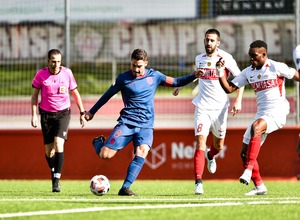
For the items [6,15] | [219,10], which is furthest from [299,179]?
[6,15]

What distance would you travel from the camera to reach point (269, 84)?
11562 mm

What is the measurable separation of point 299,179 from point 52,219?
1059cm

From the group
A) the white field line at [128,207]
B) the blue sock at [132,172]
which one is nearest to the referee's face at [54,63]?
the blue sock at [132,172]

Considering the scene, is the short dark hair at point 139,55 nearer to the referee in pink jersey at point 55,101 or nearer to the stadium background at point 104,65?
the referee in pink jersey at point 55,101

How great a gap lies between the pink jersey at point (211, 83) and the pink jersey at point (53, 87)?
2.02 metres

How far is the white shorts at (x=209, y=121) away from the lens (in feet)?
40.7

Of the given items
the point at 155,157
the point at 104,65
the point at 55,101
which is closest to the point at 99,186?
the point at 55,101

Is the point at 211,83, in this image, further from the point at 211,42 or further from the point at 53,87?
the point at 53,87

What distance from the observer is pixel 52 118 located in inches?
524

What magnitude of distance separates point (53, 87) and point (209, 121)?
239 cm

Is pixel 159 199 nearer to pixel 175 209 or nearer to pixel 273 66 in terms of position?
pixel 175 209

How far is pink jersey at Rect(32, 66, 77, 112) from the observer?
43.4 ft

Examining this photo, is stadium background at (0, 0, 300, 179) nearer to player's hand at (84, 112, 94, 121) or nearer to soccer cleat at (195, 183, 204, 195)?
soccer cleat at (195, 183, 204, 195)

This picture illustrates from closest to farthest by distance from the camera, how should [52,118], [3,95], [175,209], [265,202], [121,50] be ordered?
1. [175,209]
2. [265,202]
3. [52,118]
4. [3,95]
5. [121,50]
